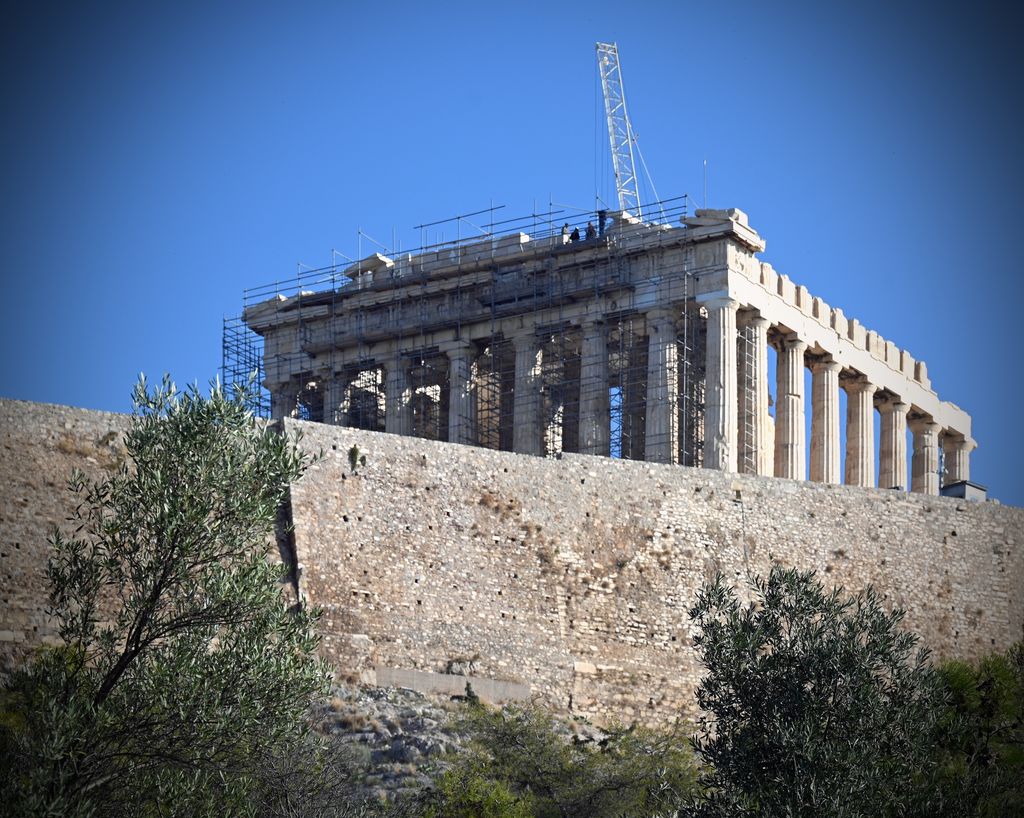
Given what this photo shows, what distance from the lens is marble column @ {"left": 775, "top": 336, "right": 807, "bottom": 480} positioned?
5284cm

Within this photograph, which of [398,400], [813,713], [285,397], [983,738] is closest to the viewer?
[813,713]

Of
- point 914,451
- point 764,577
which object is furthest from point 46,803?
point 914,451

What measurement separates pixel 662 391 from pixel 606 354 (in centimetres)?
229

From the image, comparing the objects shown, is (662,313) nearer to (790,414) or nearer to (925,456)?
(790,414)

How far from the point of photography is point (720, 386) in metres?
51.1

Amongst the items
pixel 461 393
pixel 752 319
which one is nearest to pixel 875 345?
pixel 752 319

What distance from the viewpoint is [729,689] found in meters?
26.9

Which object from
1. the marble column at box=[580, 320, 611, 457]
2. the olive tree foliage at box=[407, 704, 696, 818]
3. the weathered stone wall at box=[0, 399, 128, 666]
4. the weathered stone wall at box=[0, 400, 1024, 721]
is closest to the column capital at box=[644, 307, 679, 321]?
the marble column at box=[580, 320, 611, 457]

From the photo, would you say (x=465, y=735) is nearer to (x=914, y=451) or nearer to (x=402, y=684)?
(x=402, y=684)

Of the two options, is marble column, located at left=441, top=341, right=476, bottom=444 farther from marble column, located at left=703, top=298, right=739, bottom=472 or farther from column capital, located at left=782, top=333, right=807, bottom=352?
column capital, located at left=782, top=333, right=807, bottom=352

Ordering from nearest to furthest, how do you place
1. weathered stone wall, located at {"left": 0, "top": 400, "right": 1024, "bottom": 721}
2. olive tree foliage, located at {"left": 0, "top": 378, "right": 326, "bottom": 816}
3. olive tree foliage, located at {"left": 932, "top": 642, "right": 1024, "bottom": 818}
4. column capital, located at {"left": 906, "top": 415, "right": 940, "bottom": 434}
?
olive tree foliage, located at {"left": 0, "top": 378, "right": 326, "bottom": 816} → olive tree foliage, located at {"left": 932, "top": 642, "right": 1024, "bottom": 818} → weathered stone wall, located at {"left": 0, "top": 400, "right": 1024, "bottom": 721} → column capital, located at {"left": 906, "top": 415, "right": 940, "bottom": 434}

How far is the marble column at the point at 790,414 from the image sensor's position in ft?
173

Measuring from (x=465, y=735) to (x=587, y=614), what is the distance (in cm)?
481

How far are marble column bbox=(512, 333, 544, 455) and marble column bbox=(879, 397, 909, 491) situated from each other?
10.1 meters
